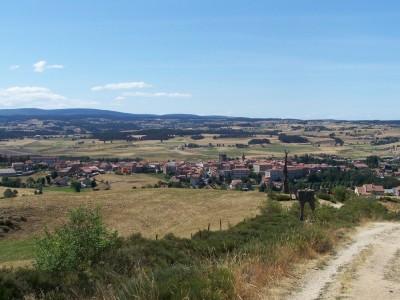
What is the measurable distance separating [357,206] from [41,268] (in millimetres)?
19844

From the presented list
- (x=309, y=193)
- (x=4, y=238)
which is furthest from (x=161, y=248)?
(x=4, y=238)

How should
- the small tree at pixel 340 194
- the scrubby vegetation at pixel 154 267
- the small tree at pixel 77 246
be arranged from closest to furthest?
the scrubby vegetation at pixel 154 267 < the small tree at pixel 77 246 < the small tree at pixel 340 194

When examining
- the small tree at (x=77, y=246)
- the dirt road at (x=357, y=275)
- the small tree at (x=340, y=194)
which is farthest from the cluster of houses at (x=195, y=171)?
the dirt road at (x=357, y=275)

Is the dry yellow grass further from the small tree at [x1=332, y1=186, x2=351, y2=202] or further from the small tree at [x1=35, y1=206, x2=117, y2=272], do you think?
the small tree at [x1=35, y1=206, x2=117, y2=272]

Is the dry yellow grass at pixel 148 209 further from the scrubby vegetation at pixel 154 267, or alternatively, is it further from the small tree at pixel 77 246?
the small tree at pixel 77 246

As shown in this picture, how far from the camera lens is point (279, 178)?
325 ft

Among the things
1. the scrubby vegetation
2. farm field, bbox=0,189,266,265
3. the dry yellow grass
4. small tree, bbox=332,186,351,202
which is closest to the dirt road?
the scrubby vegetation

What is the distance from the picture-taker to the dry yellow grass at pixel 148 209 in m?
33.7

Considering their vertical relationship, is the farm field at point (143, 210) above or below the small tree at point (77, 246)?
below

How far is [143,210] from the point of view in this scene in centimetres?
4006

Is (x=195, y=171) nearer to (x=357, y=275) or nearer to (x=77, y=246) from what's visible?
(x=77, y=246)

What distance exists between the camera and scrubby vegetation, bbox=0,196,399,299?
751cm

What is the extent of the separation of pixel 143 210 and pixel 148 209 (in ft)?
1.59

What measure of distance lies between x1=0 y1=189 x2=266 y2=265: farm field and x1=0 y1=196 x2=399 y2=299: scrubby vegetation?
13921 millimetres
